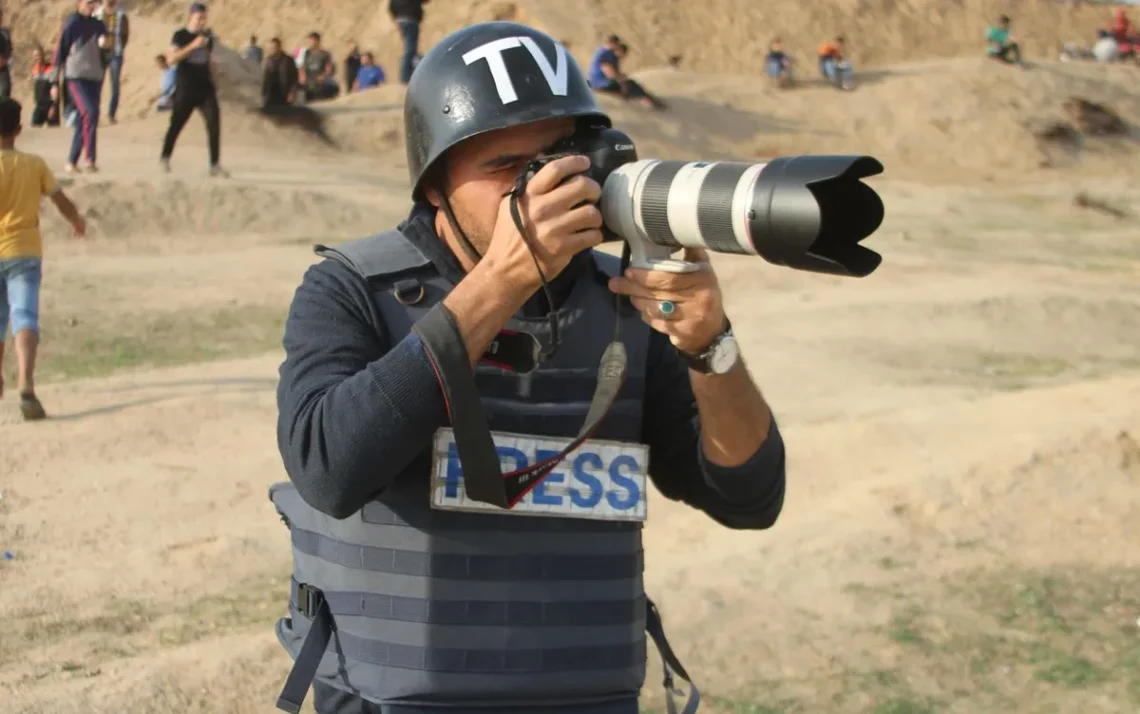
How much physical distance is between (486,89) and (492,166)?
125 millimetres

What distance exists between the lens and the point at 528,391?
2.27 m

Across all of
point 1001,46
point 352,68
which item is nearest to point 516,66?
point 352,68

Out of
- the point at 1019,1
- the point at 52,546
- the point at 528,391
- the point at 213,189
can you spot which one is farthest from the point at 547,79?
the point at 1019,1

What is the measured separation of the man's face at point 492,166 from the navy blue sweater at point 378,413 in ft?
0.27

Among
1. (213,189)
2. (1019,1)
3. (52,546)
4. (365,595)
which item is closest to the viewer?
(365,595)

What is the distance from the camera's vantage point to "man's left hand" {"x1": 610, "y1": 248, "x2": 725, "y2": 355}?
205 centimetres

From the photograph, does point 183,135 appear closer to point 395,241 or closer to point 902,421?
point 902,421

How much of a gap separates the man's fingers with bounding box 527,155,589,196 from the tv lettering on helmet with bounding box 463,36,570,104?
29 centimetres

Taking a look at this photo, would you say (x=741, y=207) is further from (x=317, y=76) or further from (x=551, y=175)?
(x=317, y=76)

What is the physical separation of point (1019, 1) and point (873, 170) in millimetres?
37529

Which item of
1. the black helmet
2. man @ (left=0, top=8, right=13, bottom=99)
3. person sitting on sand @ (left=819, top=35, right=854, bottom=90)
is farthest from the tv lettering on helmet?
person sitting on sand @ (left=819, top=35, right=854, bottom=90)

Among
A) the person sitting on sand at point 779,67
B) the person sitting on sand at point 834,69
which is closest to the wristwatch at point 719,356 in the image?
the person sitting on sand at point 779,67

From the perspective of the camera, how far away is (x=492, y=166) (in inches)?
89.1

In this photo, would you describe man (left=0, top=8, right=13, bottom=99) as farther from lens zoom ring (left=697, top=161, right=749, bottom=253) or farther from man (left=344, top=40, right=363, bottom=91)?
lens zoom ring (left=697, top=161, right=749, bottom=253)
